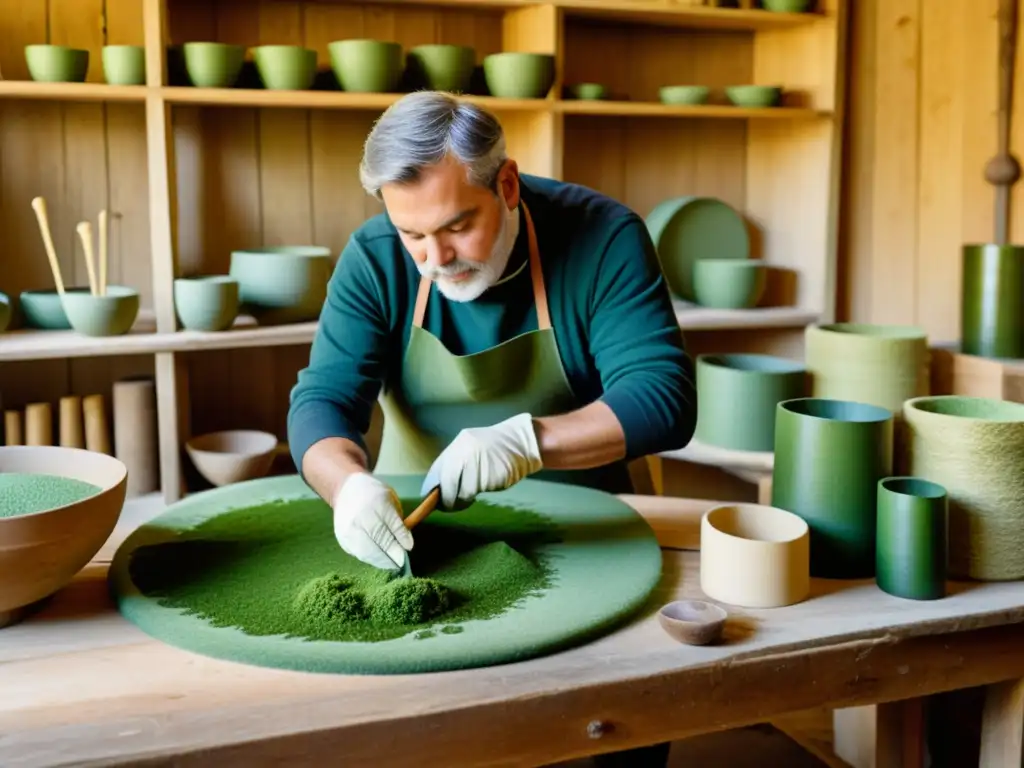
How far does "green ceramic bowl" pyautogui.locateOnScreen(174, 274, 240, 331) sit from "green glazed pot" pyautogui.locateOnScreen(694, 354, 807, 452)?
125cm

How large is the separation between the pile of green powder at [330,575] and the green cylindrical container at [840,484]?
380 mm

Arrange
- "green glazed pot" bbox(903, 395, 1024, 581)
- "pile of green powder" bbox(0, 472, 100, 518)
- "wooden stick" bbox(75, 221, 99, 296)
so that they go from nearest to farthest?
"pile of green powder" bbox(0, 472, 100, 518) < "green glazed pot" bbox(903, 395, 1024, 581) < "wooden stick" bbox(75, 221, 99, 296)

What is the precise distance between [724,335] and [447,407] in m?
1.84

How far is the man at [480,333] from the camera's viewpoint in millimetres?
1786

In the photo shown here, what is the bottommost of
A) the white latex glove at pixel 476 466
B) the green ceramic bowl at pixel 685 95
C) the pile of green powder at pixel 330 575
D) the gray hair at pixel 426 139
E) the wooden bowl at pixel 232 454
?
the wooden bowl at pixel 232 454

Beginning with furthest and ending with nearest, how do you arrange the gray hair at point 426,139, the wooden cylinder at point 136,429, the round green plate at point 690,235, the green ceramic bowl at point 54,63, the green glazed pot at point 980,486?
the round green plate at point 690,235 < the wooden cylinder at point 136,429 < the green ceramic bowl at point 54,63 < the gray hair at point 426,139 < the green glazed pot at point 980,486

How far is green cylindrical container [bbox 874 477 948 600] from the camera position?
1436mm

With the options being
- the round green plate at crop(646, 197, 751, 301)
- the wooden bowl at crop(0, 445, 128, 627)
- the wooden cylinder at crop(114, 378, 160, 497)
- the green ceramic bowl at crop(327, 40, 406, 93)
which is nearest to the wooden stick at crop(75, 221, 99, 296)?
the wooden cylinder at crop(114, 378, 160, 497)

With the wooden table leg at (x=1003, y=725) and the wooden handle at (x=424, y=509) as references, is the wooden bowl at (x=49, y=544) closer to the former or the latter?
the wooden handle at (x=424, y=509)

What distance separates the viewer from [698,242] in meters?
3.62

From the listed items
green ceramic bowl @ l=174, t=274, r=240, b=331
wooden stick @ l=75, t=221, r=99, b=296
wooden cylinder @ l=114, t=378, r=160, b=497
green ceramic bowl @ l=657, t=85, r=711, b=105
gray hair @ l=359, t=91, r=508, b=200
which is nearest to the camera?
gray hair @ l=359, t=91, r=508, b=200

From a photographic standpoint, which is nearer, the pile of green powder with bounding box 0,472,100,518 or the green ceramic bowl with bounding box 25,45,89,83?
the pile of green powder with bounding box 0,472,100,518

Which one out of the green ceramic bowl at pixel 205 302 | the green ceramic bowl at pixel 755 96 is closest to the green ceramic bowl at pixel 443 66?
the green ceramic bowl at pixel 205 302

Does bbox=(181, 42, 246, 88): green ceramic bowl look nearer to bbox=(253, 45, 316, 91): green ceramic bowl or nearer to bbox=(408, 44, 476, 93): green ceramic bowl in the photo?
bbox=(253, 45, 316, 91): green ceramic bowl
